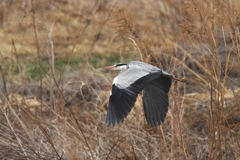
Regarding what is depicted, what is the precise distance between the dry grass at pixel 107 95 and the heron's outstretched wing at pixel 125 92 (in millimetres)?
133

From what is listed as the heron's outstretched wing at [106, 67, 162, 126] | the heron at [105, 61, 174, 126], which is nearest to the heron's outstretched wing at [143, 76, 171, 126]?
the heron at [105, 61, 174, 126]

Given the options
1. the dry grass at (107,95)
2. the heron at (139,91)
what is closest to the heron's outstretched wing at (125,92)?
the heron at (139,91)

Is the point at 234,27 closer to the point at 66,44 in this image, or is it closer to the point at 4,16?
the point at 66,44

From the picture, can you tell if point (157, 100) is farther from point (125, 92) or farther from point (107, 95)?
point (107, 95)

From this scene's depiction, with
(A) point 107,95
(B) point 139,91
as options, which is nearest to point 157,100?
(B) point 139,91

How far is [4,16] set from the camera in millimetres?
7785

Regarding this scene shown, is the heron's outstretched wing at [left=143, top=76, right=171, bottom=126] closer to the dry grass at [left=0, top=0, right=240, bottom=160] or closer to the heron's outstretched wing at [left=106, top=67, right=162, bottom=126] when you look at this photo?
the dry grass at [left=0, top=0, right=240, bottom=160]

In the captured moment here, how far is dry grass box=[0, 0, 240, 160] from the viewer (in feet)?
10.5

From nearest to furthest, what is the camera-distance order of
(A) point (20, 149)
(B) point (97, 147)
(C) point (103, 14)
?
(A) point (20, 149), (B) point (97, 147), (C) point (103, 14)

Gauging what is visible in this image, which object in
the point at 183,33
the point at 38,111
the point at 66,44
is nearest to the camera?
the point at 183,33

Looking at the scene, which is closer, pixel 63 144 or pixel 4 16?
pixel 63 144

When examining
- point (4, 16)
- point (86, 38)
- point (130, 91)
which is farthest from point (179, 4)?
point (130, 91)

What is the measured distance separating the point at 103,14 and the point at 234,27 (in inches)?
200

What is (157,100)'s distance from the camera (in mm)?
3602
